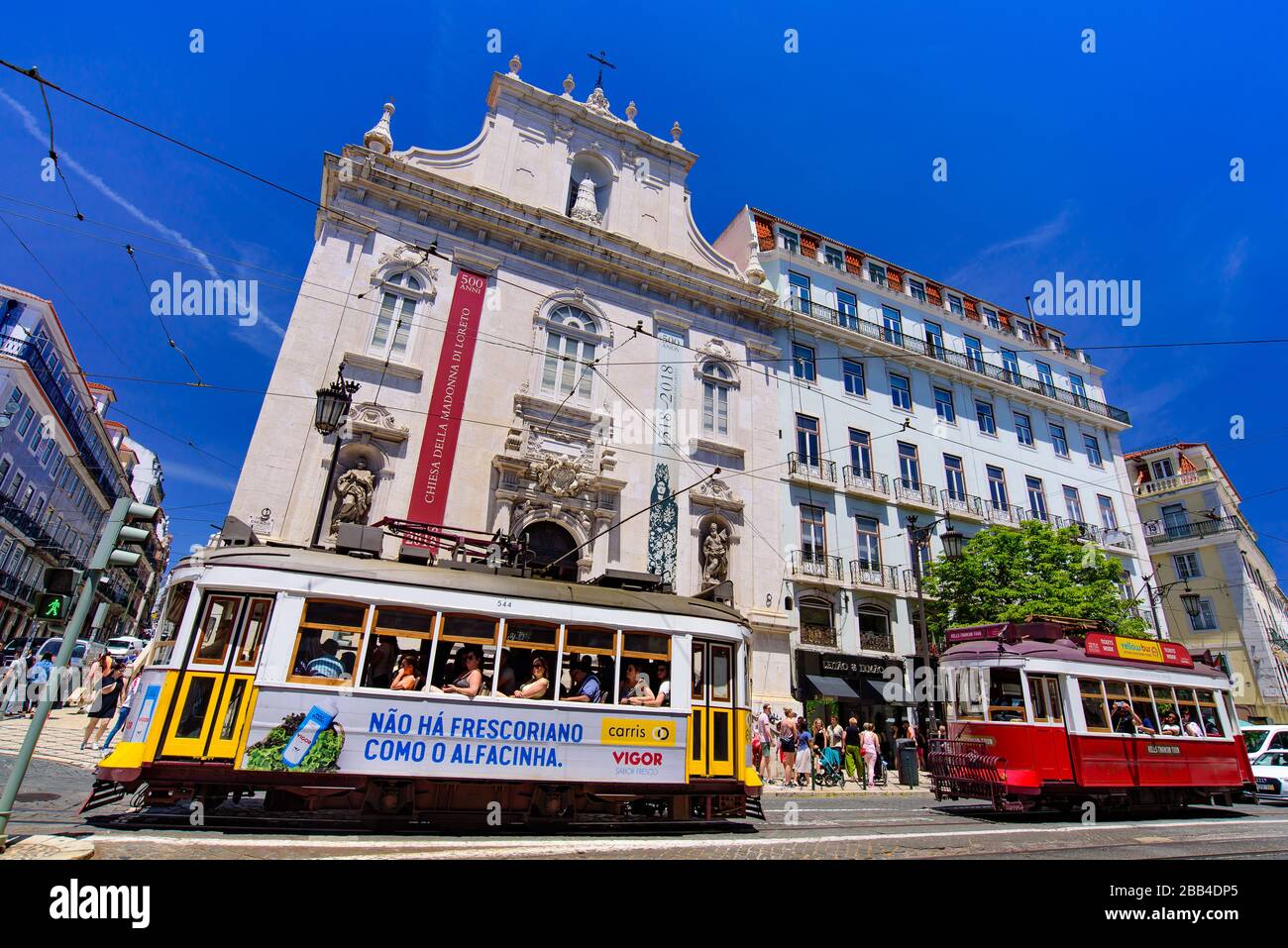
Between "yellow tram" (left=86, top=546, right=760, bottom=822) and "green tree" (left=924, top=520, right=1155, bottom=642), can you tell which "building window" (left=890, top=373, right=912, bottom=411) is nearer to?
"green tree" (left=924, top=520, right=1155, bottom=642)

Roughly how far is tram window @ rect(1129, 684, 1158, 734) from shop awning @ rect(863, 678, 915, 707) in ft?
31.4

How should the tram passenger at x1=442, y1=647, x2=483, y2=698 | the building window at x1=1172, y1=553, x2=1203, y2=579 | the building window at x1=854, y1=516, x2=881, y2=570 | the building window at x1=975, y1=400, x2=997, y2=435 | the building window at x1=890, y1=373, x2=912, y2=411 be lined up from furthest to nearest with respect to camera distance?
the building window at x1=1172, y1=553, x2=1203, y2=579, the building window at x1=975, y1=400, x2=997, y2=435, the building window at x1=890, y1=373, x2=912, y2=411, the building window at x1=854, y1=516, x2=881, y2=570, the tram passenger at x1=442, y1=647, x2=483, y2=698

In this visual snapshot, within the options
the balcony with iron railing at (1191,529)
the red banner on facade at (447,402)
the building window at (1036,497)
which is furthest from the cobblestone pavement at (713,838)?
the balcony with iron railing at (1191,529)

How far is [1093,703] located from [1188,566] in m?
33.6

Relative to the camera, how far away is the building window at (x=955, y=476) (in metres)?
27.2

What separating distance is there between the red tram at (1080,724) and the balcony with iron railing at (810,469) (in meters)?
10.9

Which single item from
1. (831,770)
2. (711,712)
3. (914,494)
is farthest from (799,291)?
(711,712)

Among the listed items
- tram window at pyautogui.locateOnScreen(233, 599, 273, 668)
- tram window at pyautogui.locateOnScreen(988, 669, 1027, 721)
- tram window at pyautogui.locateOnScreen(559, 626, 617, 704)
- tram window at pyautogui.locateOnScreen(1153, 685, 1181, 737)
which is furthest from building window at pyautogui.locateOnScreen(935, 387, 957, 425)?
tram window at pyautogui.locateOnScreen(233, 599, 273, 668)

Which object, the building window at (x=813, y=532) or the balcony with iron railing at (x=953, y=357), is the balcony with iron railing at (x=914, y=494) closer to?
the building window at (x=813, y=532)

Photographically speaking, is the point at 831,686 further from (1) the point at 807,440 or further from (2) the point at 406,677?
(2) the point at 406,677

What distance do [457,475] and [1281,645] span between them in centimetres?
4701

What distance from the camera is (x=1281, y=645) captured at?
36.2 meters

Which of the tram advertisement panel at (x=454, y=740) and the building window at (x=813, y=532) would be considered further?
the building window at (x=813, y=532)

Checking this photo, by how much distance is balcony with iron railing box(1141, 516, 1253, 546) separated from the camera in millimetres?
34875
